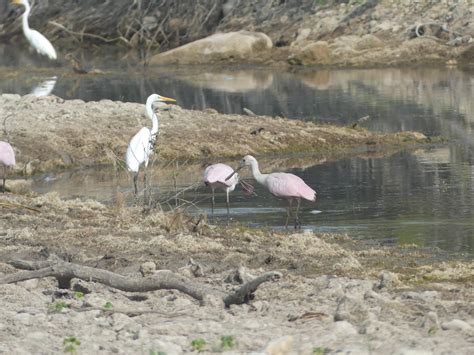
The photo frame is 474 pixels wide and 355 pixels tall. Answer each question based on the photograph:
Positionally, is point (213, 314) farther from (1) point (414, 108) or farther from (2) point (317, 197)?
(1) point (414, 108)

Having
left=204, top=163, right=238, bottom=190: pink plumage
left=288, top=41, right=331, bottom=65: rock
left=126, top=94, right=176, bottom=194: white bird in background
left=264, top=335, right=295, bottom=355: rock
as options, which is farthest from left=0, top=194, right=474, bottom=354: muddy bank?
left=288, top=41, right=331, bottom=65: rock

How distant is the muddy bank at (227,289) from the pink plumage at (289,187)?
721 mm

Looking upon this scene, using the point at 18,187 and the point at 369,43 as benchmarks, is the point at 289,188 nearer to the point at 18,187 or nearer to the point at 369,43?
the point at 18,187

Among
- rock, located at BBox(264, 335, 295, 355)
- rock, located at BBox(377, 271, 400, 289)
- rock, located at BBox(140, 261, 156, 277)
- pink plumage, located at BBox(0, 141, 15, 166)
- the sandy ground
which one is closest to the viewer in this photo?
rock, located at BBox(264, 335, 295, 355)

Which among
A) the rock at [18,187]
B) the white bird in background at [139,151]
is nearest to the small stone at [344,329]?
the white bird in background at [139,151]

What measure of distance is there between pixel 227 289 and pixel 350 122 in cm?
1550

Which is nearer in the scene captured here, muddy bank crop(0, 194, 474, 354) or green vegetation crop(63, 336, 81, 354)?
green vegetation crop(63, 336, 81, 354)

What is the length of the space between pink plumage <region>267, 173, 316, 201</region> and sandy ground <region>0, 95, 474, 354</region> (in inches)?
25.0

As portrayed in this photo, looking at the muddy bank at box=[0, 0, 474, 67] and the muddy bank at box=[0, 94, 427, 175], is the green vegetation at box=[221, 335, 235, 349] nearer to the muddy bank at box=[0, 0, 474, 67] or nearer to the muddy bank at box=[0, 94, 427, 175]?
the muddy bank at box=[0, 94, 427, 175]

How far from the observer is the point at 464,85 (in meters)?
32.8

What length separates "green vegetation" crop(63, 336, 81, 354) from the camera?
720 centimetres

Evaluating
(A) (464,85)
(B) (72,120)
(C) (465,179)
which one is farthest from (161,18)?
(C) (465,179)

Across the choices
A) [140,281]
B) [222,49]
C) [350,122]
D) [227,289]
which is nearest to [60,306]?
[140,281]

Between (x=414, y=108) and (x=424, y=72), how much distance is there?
10.7m
